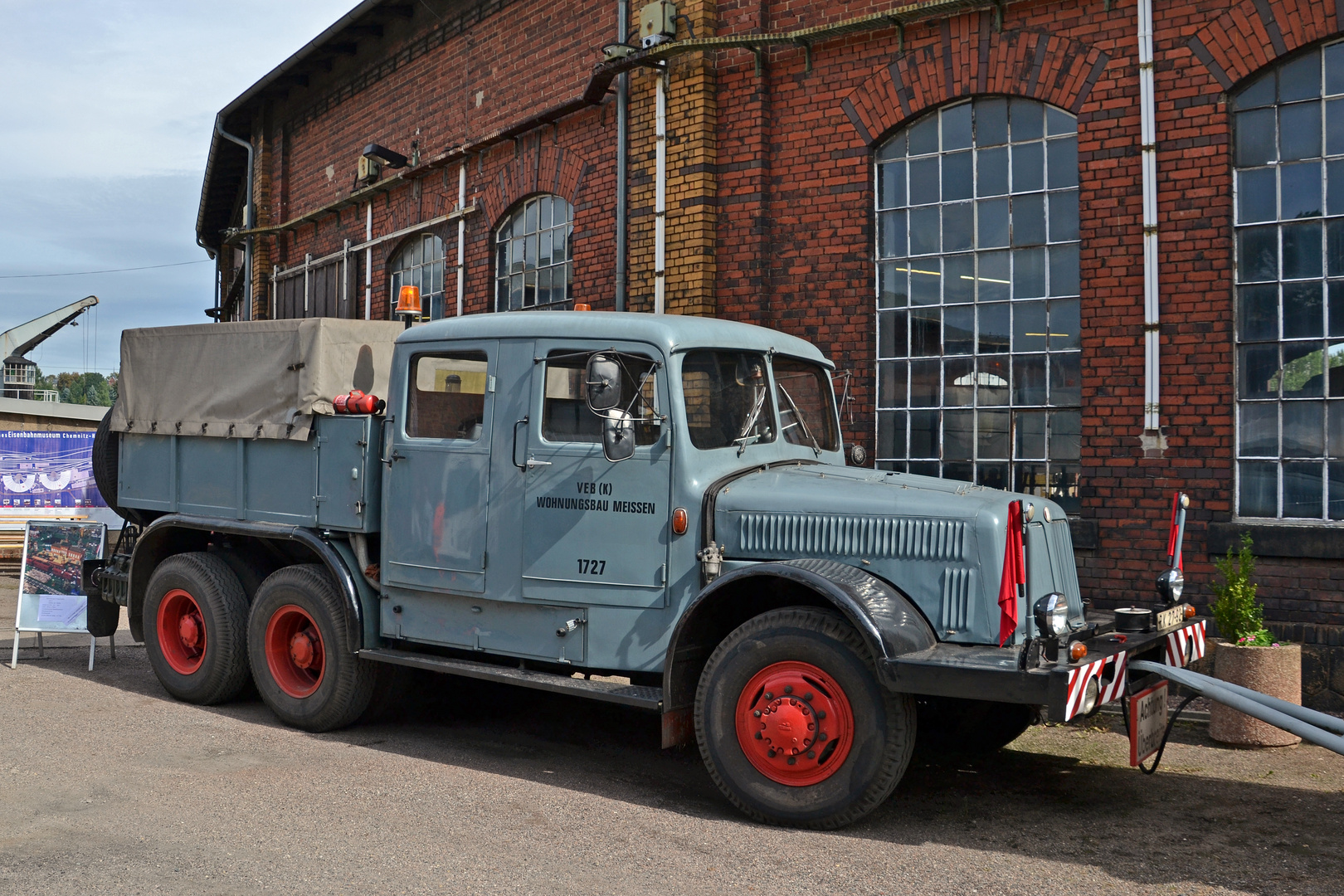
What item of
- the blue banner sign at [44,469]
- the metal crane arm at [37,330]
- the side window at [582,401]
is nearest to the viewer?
the side window at [582,401]

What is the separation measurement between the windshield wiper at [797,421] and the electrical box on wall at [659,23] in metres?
5.11

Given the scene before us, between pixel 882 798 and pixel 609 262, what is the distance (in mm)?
7143

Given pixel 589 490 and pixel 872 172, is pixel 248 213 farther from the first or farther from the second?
pixel 589 490

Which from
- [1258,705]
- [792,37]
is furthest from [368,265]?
[1258,705]

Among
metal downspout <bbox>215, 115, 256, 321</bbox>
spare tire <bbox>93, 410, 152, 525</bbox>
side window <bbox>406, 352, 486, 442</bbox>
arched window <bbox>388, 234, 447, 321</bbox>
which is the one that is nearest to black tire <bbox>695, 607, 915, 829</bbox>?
side window <bbox>406, 352, 486, 442</bbox>

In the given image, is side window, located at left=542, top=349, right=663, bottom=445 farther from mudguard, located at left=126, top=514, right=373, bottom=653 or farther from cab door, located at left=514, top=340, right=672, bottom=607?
mudguard, located at left=126, top=514, right=373, bottom=653

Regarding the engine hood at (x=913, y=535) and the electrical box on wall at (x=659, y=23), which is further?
the electrical box on wall at (x=659, y=23)

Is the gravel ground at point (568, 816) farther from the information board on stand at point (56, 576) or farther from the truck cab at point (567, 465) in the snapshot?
the information board on stand at point (56, 576)

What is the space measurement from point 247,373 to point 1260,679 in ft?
20.9

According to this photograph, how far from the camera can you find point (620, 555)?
5.79 meters

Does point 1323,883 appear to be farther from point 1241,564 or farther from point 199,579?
point 199,579

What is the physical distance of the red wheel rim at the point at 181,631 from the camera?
7785 mm

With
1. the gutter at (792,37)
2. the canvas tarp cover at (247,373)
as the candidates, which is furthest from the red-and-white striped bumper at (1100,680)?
the gutter at (792,37)

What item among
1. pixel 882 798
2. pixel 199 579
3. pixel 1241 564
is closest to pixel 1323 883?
pixel 882 798
